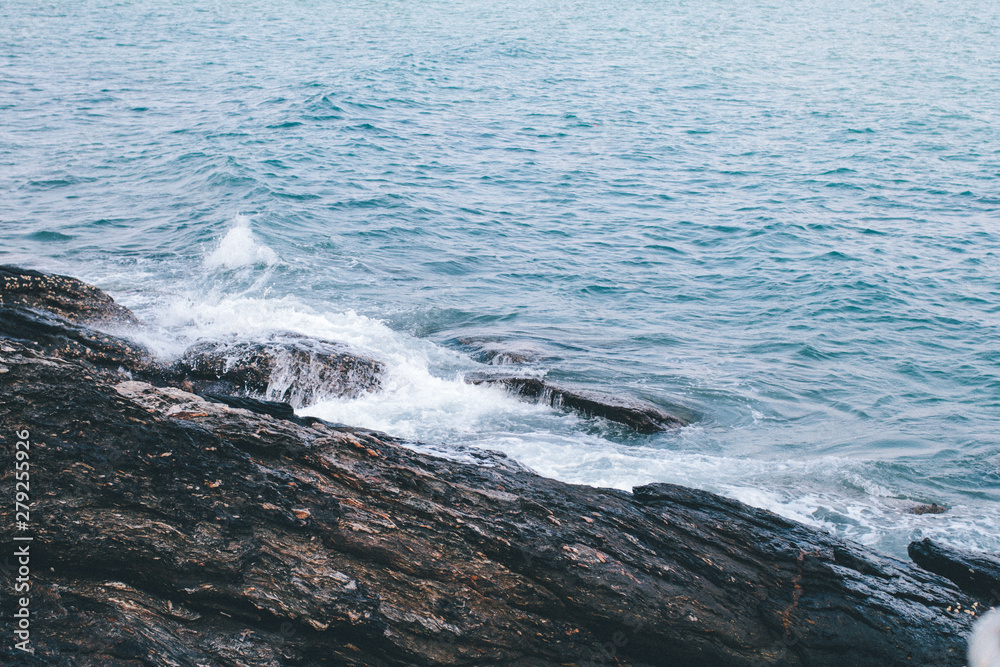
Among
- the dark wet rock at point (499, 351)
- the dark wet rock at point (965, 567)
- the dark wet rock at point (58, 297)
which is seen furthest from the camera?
the dark wet rock at point (499, 351)

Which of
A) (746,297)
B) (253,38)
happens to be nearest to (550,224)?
(746,297)

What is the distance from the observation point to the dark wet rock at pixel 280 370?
12.0m

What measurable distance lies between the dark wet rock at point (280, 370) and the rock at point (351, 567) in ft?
16.3

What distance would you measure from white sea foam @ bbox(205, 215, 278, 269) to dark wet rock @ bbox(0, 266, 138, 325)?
5.50 meters

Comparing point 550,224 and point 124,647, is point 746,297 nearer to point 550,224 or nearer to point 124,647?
point 550,224

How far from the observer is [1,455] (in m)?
5.89

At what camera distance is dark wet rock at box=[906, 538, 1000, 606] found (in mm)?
7266

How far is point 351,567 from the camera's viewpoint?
6152 mm

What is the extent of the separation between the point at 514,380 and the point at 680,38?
4920 cm

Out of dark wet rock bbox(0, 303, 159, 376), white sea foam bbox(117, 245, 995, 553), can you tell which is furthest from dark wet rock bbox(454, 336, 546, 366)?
dark wet rock bbox(0, 303, 159, 376)

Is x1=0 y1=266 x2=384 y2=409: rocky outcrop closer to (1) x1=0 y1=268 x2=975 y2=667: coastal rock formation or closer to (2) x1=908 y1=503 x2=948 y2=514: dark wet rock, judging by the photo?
(1) x1=0 y1=268 x2=975 y2=667: coastal rock formation

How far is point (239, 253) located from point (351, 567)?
14505mm

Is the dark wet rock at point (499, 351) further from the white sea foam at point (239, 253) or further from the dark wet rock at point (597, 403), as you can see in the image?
the white sea foam at point (239, 253)

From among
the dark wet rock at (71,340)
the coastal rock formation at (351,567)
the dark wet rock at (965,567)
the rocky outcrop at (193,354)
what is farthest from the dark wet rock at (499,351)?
the dark wet rock at (965,567)
